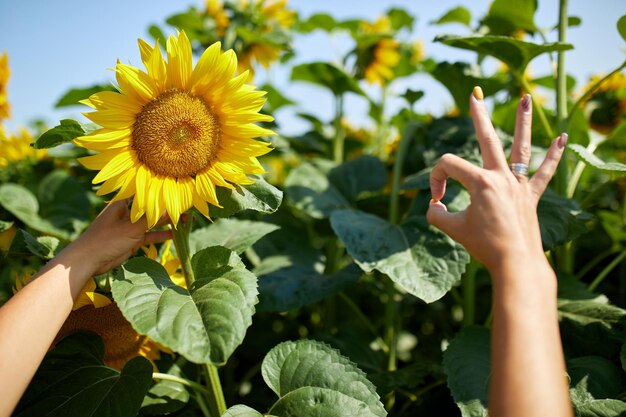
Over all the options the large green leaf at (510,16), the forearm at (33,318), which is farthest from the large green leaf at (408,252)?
the large green leaf at (510,16)

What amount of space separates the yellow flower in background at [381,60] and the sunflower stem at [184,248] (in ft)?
4.84

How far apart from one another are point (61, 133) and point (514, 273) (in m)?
0.78

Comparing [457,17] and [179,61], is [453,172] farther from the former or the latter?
[457,17]

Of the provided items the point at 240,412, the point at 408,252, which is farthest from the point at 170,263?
the point at 408,252

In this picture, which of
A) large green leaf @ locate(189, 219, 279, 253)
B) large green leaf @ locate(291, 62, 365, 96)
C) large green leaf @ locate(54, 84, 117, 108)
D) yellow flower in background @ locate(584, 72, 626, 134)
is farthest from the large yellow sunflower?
yellow flower in background @ locate(584, 72, 626, 134)

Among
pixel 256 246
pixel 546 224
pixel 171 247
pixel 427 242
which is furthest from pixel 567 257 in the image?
pixel 171 247

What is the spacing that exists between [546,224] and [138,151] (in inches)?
37.6

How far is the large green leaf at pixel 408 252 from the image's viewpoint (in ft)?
3.84

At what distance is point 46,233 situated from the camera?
1568 millimetres

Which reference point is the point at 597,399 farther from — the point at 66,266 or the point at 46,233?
the point at 46,233

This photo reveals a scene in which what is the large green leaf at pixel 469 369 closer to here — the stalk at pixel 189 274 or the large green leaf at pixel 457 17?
the stalk at pixel 189 274

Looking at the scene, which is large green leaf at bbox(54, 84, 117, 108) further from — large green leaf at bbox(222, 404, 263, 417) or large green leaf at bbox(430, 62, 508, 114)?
large green leaf at bbox(222, 404, 263, 417)

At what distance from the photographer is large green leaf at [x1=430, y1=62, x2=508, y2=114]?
1.65 meters

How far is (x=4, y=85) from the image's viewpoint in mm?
1747
